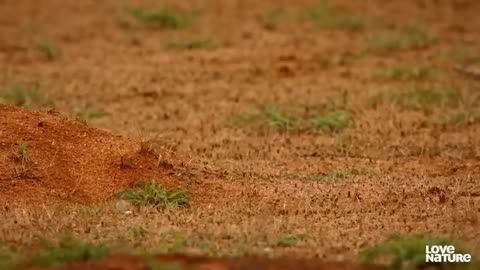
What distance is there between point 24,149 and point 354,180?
256cm

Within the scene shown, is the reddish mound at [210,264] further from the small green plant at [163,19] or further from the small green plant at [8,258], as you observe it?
the small green plant at [163,19]

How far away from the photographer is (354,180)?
7320 mm

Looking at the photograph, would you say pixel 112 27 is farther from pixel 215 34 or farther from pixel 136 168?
pixel 136 168

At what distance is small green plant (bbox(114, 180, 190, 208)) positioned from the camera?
21.4 ft

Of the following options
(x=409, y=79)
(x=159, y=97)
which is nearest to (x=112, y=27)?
(x=159, y=97)

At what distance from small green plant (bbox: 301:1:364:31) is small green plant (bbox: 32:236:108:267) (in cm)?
953

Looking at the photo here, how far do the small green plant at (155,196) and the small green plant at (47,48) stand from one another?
6.14m

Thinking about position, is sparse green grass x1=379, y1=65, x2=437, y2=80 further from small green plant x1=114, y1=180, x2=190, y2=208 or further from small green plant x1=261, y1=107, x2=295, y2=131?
small green plant x1=114, y1=180, x2=190, y2=208

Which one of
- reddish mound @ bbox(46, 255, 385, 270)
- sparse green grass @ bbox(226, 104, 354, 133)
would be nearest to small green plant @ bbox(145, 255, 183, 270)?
reddish mound @ bbox(46, 255, 385, 270)

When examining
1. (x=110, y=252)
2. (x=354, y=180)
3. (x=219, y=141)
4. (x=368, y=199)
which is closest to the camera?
(x=110, y=252)

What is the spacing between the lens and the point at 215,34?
45.1 feet

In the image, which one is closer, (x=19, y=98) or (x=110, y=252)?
(x=110, y=252)

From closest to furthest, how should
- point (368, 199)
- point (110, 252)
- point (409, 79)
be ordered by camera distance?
1. point (110, 252)
2. point (368, 199)
3. point (409, 79)

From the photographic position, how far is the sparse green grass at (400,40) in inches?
512
